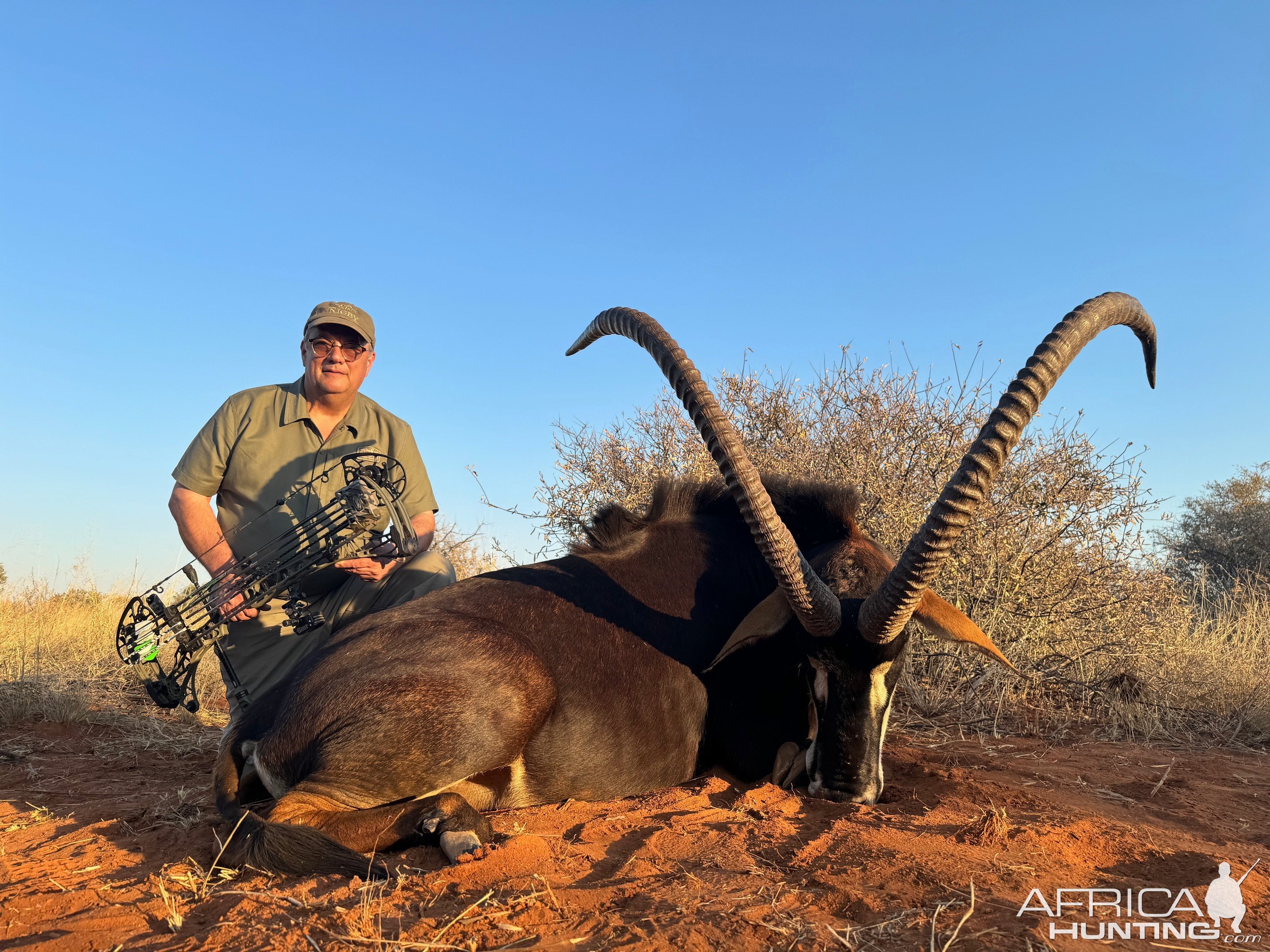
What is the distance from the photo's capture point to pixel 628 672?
4070 millimetres

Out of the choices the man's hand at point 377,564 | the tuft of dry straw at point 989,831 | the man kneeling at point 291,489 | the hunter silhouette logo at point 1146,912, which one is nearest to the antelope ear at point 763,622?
the tuft of dry straw at point 989,831

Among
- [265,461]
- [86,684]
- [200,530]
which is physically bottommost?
[86,684]

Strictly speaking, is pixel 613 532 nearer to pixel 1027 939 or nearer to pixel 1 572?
pixel 1027 939

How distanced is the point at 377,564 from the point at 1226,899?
478 centimetres

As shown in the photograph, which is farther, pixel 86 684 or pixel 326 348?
pixel 86 684

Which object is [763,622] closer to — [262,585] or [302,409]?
[262,585]

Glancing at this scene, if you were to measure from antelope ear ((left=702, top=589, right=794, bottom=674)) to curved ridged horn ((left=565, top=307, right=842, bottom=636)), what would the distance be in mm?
176

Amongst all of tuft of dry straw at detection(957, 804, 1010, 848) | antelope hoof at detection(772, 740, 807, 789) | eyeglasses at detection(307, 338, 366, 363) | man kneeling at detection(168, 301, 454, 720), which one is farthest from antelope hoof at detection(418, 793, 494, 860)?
eyeglasses at detection(307, 338, 366, 363)

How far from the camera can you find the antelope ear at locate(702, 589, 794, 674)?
409 centimetres

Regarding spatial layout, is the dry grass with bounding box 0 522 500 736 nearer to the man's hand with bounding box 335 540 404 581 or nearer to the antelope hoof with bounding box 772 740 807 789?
the man's hand with bounding box 335 540 404 581

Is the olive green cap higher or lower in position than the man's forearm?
higher

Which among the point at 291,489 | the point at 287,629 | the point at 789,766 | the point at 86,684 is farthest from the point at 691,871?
the point at 86,684

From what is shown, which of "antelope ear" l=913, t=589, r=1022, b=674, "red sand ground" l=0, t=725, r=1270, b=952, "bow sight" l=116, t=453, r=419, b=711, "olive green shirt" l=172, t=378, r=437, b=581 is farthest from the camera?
"olive green shirt" l=172, t=378, r=437, b=581

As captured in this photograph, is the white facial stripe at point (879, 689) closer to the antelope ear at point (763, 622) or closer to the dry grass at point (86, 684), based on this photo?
the antelope ear at point (763, 622)
